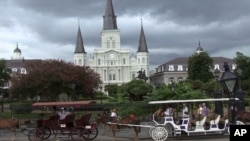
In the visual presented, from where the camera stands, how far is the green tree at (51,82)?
180ft

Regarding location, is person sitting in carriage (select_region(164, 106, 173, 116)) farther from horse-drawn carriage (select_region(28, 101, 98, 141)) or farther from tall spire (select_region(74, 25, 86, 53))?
tall spire (select_region(74, 25, 86, 53))

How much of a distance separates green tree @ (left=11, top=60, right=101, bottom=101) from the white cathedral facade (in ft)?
313

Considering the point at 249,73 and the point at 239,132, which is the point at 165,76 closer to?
the point at 249,73

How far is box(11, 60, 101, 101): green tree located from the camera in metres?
54.9

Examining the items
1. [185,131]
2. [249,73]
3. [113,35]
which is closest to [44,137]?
[185,131]

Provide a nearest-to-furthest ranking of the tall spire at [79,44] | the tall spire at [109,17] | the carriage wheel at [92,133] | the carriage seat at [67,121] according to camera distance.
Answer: the carriage seat at [67,121], the carriage wheel at [92,133], the tall spire at [79,44], the tall spire at [109,17]

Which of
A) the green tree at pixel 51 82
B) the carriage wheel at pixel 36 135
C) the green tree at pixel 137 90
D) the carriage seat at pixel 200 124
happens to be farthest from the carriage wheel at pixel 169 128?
the green tree at pixel 137 90

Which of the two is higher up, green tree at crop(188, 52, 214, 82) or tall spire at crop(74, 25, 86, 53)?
tall spire at crop(74, 25, 86, 53)

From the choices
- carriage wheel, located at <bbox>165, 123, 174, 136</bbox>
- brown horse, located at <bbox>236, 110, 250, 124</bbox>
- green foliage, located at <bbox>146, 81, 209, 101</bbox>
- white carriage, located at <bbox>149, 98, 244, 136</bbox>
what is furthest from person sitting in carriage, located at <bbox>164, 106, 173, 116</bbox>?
green foliage, located at <bbox>146, 81, 209, 101</bbox>

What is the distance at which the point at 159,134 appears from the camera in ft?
64.7

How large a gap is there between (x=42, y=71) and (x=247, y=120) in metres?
35.4

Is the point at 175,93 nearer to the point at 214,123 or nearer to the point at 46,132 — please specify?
the point at 214,123

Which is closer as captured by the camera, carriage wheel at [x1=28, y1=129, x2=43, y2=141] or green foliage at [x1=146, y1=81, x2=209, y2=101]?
carriage wheel at [x1=28, y1=129, x2=43, y2=141]

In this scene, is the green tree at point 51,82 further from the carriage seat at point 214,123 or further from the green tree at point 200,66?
the green tree at point 200,66
